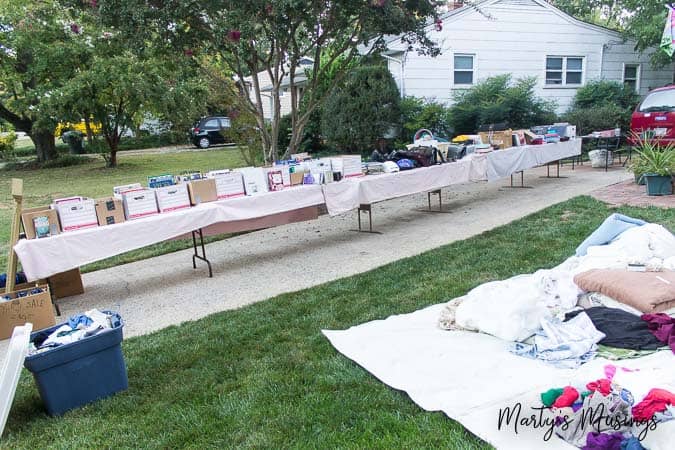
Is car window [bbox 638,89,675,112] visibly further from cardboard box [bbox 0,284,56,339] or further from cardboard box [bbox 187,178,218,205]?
cardboard box [bbox 0,284,56,339]

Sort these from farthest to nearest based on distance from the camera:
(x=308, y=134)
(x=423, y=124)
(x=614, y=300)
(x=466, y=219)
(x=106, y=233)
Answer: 1. (x=308, y=134)
2. (x=423, y=124)
3. (x=466, y=219)
4. (x=106, y=233)
5. (x=614, y=300)

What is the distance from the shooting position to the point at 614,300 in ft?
11.4

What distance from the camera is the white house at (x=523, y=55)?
538 inches

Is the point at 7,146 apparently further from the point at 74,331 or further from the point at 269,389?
the point at 269,389

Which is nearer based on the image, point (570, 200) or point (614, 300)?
point (614, 300)

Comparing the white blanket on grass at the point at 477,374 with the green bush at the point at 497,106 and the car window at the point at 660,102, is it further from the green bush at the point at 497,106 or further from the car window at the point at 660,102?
the green bush at the point at 497,106

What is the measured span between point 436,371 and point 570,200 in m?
5.72

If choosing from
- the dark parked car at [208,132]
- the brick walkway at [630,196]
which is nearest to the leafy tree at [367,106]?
the brick walkway at [630,196]

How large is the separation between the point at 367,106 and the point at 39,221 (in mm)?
9681

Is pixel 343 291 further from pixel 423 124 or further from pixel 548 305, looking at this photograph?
pixel 423 124

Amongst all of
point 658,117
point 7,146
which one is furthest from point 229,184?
point 7,146

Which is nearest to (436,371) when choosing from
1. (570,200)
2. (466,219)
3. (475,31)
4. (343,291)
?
(343,291)

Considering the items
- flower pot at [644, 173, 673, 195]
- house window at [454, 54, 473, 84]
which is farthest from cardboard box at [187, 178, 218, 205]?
house window at [454, 54, 473, 84]

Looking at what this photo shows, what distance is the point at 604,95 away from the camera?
14477mm
